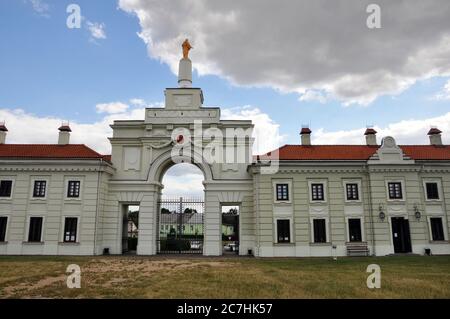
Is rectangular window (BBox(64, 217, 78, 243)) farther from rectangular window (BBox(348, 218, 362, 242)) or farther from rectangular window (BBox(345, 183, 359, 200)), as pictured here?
rectangular window (BBox(345, 183, 359, 200))

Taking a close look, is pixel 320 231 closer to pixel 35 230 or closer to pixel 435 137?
pixel 435 137

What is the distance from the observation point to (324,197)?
1086 inches

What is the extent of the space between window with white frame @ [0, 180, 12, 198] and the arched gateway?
24.3 feet

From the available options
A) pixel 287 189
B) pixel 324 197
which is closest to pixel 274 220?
pixel 287 189

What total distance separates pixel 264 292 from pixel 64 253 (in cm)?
2005

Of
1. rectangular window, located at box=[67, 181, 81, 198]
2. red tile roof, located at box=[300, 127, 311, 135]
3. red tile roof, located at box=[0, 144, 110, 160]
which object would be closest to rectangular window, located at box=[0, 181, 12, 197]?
red tile roof, located at box=[0, 144, 110, 160]

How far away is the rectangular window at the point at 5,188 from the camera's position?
27625 mm

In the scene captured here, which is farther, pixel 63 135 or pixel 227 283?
pixel 63 135

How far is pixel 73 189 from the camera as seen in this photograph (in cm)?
2778

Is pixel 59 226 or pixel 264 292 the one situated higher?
pixel 59 226

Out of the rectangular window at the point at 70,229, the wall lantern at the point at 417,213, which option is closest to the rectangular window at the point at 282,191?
the wall lantern at the point at 417,213

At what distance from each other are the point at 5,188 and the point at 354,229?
27131 mm

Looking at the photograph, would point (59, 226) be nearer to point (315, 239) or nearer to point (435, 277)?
point (315, 239)

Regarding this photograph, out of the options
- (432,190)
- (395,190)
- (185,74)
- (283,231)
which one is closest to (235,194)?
(283,231)
